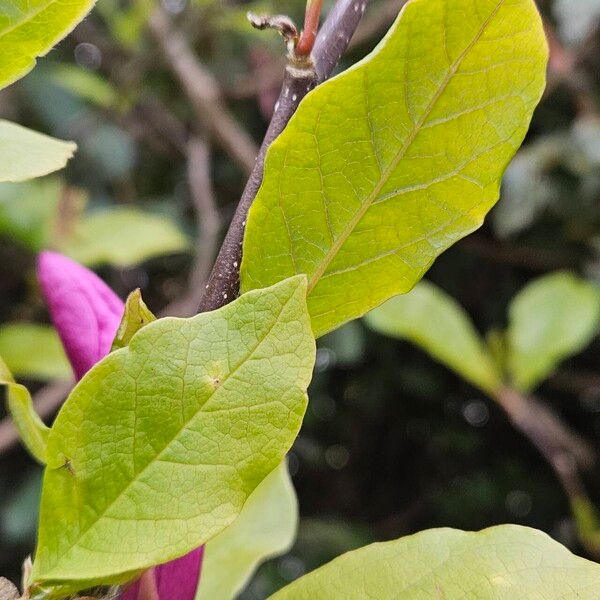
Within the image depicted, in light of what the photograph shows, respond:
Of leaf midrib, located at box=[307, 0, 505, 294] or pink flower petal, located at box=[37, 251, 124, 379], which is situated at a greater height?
leaf midrib, located at box=[307, 0, 505, 294]

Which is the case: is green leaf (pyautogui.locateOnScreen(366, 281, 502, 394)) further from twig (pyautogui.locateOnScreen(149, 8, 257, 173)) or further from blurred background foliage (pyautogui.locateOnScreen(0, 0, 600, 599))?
twig (pyautogui.locateOnScreen(149, 8, 257, 173))

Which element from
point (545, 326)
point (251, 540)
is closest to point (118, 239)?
point (545, 326)

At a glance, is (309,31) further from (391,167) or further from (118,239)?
(118,239)

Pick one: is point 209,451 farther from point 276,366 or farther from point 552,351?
point 552,351

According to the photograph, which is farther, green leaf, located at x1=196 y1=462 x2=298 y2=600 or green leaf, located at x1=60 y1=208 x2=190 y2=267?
green leaf, located at x1=60 y1=208 x2=190 y2=267

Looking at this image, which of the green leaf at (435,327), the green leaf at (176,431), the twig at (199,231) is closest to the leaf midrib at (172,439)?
the green leaf at (176,431)

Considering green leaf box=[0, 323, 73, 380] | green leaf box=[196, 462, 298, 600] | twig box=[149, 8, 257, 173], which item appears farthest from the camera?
twig box=[149, 8, 257, 173]

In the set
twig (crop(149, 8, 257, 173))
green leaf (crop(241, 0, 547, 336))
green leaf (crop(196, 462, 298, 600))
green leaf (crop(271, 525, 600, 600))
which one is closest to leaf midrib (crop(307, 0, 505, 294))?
green leaf (crop(241, 0, 547, 336))

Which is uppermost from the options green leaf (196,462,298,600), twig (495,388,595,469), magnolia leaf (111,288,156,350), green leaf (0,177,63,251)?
magnolia leaf (111,288,156,350)
